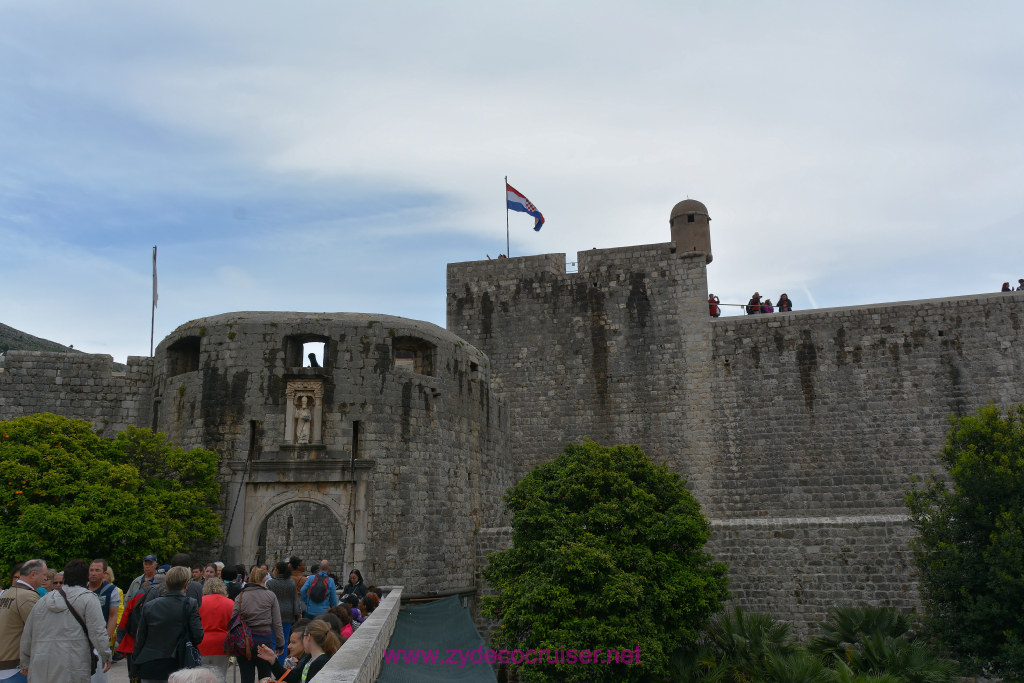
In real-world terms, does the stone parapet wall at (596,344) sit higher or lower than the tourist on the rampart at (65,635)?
higher

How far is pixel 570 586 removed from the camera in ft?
43.2

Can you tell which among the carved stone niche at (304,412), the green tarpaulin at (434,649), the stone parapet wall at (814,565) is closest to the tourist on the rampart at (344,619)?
the green tarpaulin at (434,649)

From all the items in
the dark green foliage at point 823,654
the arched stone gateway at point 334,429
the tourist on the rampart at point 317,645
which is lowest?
the dark green foliage at point 823,654

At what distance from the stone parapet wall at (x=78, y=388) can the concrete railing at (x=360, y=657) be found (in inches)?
402

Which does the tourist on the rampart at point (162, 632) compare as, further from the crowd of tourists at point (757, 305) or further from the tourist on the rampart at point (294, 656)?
the crowd of tourists at point (757, 305)

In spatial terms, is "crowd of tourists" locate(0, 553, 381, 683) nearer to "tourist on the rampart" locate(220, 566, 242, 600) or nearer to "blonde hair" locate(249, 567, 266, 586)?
"blonde hair" locate(249, 567, 266, 586)

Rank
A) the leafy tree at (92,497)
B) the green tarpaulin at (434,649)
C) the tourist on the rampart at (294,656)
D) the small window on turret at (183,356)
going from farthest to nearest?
1. the small window on turret at (183,356)
2. the leafy tree at (92,497)
3. the green tarpaulin at (434,649)
4. the tourist on the rampart at (294,656)

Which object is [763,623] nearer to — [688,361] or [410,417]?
[410,417]

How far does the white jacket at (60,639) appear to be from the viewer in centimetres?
611

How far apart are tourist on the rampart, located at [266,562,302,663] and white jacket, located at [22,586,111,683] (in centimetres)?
327

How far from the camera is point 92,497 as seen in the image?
12.8m

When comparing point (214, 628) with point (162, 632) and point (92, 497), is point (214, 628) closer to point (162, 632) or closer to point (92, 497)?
point (162, 632)

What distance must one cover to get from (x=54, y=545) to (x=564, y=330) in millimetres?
14593

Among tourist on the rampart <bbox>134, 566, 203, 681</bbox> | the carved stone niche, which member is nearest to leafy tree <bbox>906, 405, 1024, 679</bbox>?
the carved stone niche
